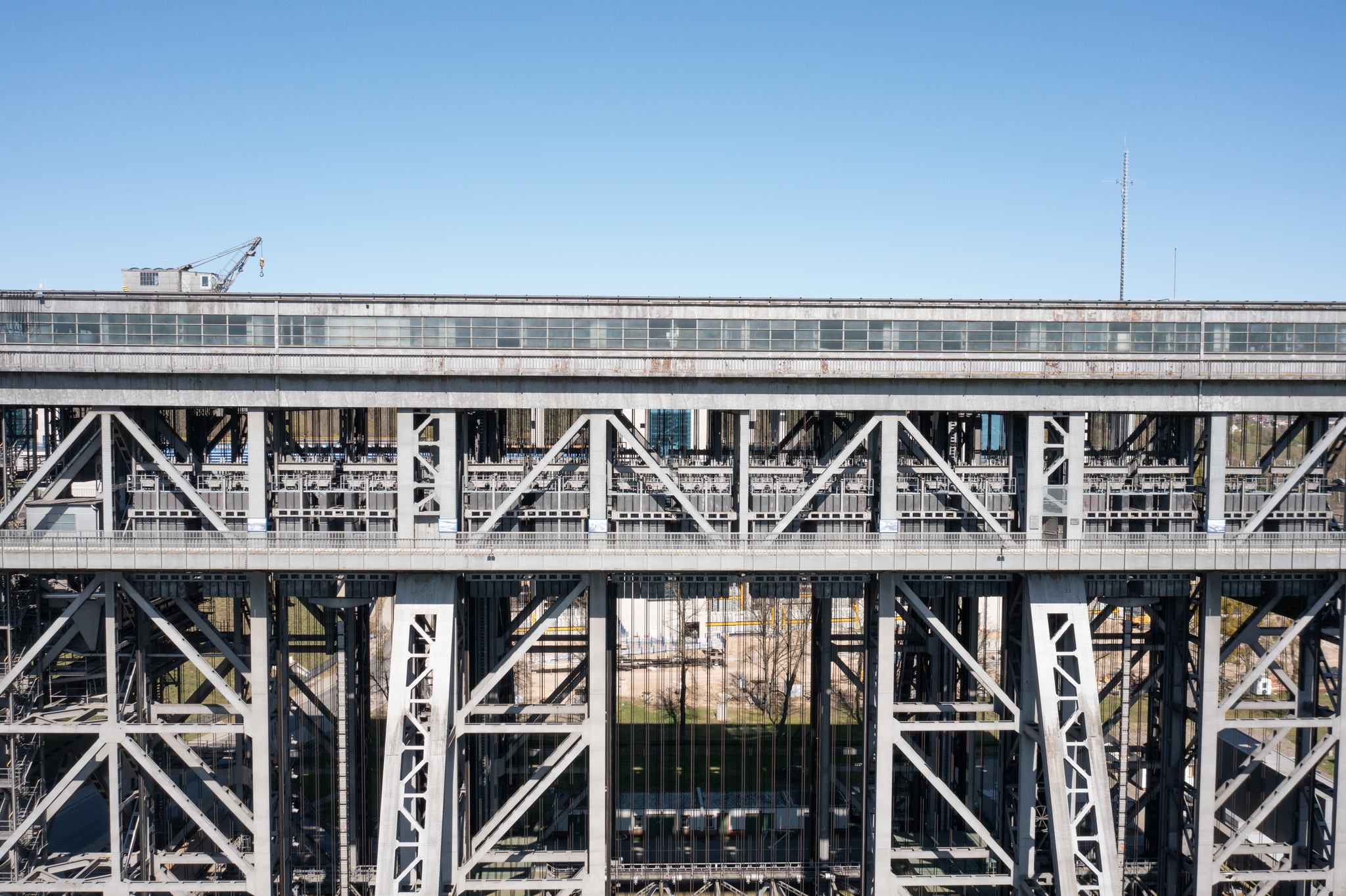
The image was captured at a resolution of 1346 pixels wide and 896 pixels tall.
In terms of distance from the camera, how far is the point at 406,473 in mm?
21781

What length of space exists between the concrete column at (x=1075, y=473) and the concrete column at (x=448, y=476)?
52.3 feet

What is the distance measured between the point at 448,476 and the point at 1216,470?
20218mm

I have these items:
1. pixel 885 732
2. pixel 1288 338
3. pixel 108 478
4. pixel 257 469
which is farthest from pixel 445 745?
pixel 1288 338

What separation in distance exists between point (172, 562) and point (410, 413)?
6931mm

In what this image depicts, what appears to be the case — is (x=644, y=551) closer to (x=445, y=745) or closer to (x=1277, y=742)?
(x=445, y=745)

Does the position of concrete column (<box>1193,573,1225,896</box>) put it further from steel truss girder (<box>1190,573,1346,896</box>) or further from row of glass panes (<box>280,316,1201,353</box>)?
row of glass panes (<box>280,316,1201,353</box>)

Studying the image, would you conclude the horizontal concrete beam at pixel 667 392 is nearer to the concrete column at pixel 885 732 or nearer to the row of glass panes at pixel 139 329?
the row of glass panes at pixel 139 329

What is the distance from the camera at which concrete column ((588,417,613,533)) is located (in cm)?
2175

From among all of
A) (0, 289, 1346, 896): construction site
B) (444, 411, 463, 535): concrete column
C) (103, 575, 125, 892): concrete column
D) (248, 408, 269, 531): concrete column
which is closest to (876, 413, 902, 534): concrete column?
(0, 289, 1346, 896): construction site

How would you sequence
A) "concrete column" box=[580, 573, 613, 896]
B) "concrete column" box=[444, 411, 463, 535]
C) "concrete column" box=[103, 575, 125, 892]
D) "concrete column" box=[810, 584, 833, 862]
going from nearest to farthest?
"concrete column" box=[444, 411, 463, 535] < "concrete column" box=[103, 575, 125, 892] < "concrete column" box=[580, 573, 613, 896] < "concrete column" box=[810, 584, 833, 862]

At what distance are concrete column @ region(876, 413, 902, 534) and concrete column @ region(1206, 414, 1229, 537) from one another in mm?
8315

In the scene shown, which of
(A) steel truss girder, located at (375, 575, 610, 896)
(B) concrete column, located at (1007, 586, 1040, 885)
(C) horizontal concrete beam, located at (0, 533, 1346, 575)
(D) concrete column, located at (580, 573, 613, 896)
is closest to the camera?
(A) steel truss girder, located at (375, 575, 610, 896)

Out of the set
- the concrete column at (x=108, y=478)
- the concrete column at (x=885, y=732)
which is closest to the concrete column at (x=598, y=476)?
the concrete column at (x=885, y=732)

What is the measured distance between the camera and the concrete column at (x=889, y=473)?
22016mm
